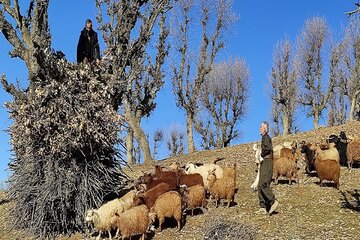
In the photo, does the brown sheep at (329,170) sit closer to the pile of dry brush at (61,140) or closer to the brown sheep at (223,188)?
the brown sheep at (223,188)

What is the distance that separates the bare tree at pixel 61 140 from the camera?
1327 centimetres

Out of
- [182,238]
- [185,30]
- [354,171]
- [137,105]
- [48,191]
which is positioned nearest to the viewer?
[182,238]

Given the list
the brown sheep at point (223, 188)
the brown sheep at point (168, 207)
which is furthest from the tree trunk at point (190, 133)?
the brown sheep at point (168, 207)

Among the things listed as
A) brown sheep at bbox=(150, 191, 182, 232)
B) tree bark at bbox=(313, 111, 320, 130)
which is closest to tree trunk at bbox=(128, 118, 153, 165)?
brown sheep at bbox=(150, 191, 182, 232)

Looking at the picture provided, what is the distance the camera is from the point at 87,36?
50.6ft

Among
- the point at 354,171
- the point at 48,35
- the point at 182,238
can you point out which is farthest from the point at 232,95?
the point at 182,238

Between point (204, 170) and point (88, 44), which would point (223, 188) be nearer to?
point (204, 170)

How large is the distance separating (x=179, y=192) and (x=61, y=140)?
3411mm

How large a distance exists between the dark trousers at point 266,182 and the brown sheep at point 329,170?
9.32ft

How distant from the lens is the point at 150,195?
1269 centimetres

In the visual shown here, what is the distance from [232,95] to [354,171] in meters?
29.8

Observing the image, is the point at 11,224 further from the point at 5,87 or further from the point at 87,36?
the point at 87,36

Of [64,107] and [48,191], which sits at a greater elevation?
[64,107]

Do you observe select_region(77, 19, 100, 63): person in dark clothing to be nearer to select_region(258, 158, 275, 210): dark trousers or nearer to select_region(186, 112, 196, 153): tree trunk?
select_region(258, 158, 275, 210): dark trousers
